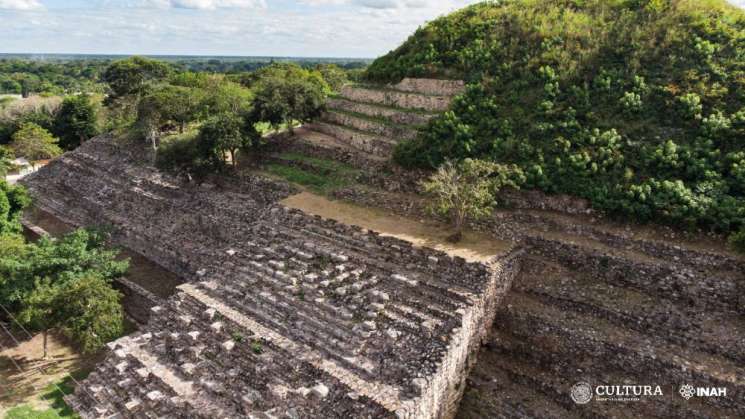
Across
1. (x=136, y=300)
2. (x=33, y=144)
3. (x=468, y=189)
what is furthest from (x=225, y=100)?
(x=468, y=189)

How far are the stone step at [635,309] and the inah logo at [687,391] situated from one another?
3.42 feet

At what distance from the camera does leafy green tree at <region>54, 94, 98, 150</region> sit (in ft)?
117

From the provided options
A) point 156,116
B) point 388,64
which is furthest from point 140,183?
point 388,64

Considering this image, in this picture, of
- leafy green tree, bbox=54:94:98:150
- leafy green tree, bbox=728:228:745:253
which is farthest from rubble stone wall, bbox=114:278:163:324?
leafy green tree, bbox=54:94:98:150

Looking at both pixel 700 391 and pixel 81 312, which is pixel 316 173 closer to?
pixel 81 312

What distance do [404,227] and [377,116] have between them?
8370 millimetres

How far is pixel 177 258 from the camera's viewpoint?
18031 mm

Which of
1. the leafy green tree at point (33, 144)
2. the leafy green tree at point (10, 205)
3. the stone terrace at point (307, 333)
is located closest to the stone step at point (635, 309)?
the stone terrace at point (307, 333)

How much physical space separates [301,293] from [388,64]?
15.5 m

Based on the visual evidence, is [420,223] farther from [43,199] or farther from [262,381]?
[43,199]

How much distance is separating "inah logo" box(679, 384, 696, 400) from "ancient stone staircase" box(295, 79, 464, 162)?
12699mm

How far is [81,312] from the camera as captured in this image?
43.7 feet

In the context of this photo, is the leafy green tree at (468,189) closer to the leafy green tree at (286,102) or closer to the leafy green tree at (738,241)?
the leafy green tree at (738,241)

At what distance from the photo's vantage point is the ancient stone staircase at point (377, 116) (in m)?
20.1
